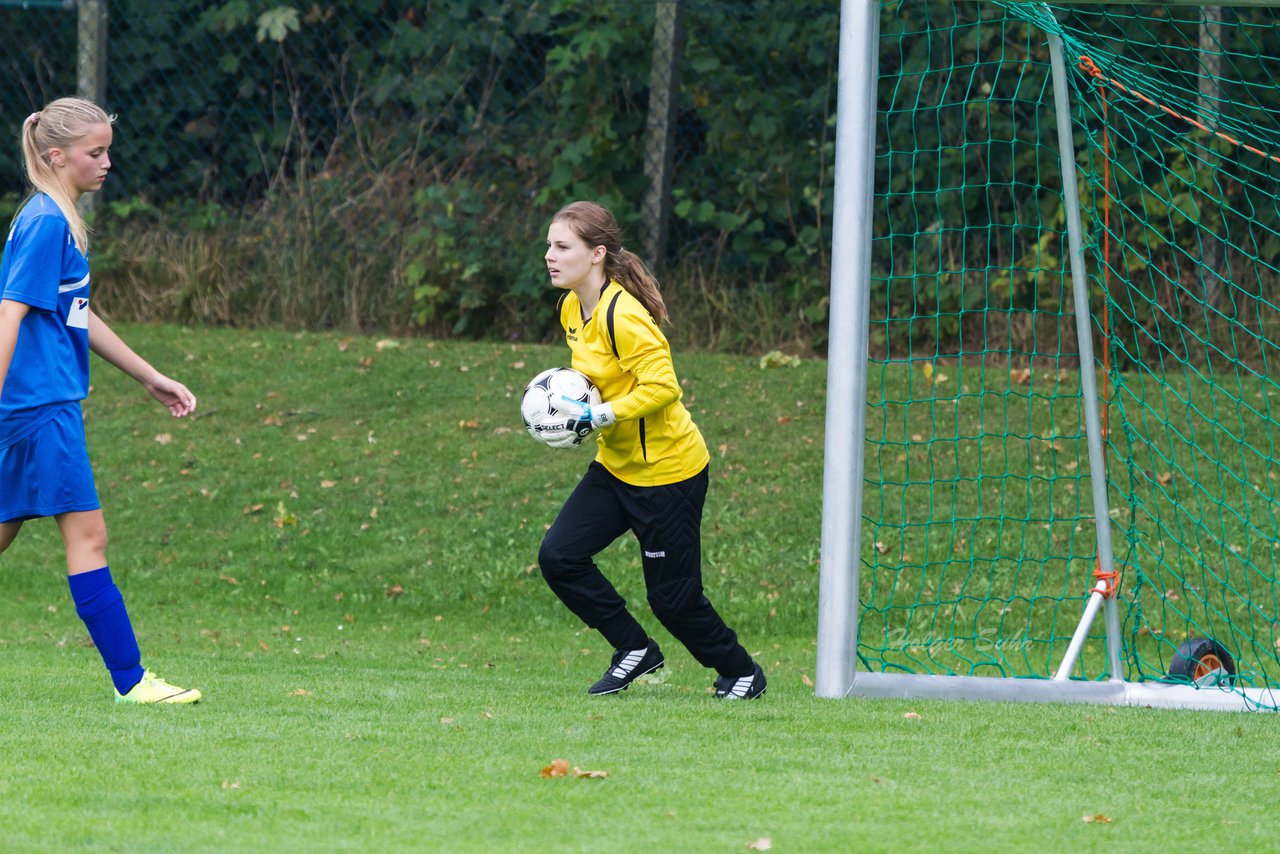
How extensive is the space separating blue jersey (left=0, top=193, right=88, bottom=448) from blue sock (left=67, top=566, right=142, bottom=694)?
50cm

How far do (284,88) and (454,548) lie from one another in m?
6.50

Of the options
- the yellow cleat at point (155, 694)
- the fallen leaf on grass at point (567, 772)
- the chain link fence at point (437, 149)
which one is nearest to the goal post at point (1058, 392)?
the chain link fence at point (437, 149)

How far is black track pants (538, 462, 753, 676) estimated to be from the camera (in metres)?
5.38

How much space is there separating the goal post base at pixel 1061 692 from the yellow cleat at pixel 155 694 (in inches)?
88.6

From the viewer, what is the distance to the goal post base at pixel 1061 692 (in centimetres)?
575

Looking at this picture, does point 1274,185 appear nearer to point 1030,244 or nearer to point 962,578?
point 1030,244

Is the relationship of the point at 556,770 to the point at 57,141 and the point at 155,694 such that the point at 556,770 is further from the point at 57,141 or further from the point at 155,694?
the point at 57,141

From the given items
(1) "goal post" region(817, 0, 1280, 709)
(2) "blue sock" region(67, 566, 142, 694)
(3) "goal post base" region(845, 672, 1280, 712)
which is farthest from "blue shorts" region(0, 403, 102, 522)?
(3) "goal post base" region(845, 672, 1280, 712)

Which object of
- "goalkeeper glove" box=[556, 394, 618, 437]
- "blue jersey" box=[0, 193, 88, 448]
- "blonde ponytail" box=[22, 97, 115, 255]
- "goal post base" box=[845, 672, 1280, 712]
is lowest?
"goal post base" box=[845, 672, 1280, 712]

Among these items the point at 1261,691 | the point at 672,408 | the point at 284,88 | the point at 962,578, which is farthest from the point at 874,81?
the point at 284,88

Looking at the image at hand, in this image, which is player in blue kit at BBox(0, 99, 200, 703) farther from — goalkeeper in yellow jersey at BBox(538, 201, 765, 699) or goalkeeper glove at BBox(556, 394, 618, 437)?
goalkeeper glove at BBox(556, 394, 618, 437)

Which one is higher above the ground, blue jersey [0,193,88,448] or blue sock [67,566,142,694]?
blue jersey [0,193,88,448]

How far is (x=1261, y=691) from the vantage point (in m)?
5.95

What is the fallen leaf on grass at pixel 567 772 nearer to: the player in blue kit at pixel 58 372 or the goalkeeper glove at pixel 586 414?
the goalkeeper glove at pixel 586 414
